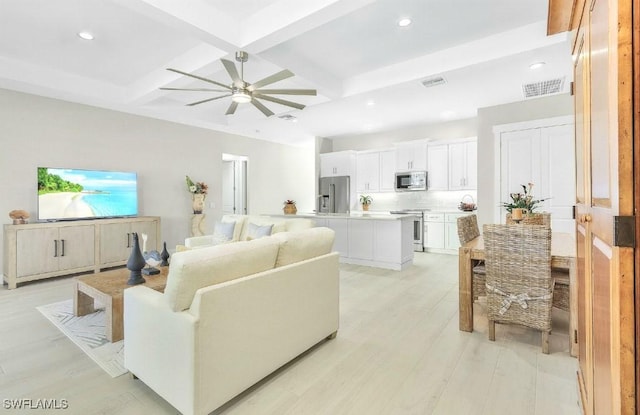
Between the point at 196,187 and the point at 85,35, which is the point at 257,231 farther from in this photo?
the point at 85,35

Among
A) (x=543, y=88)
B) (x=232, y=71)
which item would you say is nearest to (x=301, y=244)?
(x=232, y=71)

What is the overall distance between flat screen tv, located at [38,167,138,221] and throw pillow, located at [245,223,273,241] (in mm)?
2380

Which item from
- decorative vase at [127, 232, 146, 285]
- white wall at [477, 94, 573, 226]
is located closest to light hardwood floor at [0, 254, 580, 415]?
decorative vase at [127, 232, 146, 285]

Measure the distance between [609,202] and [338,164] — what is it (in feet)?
23.9

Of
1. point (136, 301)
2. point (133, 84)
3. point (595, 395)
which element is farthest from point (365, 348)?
point (133, 84)

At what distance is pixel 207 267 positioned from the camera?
5.49 ft

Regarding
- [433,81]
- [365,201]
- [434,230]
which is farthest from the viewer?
[365,201]

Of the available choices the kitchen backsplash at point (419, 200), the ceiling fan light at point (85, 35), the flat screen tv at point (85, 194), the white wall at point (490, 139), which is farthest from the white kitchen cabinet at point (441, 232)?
the ceiling fan light at point (85, 35)

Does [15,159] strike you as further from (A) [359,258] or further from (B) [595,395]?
(B) [595,395]

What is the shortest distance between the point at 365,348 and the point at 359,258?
3.03 metres

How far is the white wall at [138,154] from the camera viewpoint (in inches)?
173

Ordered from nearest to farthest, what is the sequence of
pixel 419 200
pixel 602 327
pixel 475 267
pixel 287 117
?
pixel 602 327, pixel 475 267, pixel 287 117, pixel 419 200

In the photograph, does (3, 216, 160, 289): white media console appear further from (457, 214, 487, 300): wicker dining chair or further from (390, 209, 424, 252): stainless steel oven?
(390, 209, 424, 252): stainless steel oven

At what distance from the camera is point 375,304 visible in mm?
3463
